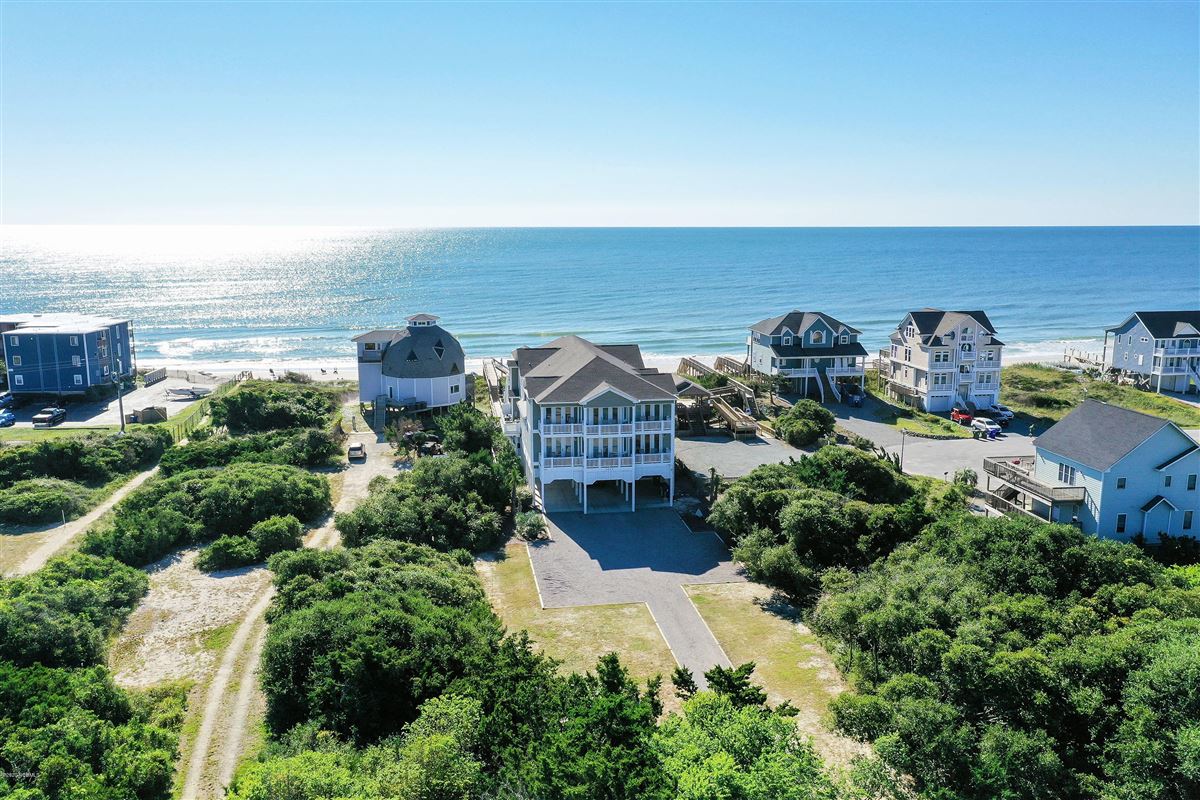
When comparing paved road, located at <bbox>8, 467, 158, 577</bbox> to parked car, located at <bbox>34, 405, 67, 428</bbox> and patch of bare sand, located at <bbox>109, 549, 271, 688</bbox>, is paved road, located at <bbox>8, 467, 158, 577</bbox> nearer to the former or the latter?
patch of bare sand, located at <bbox>109, 549, 271, 688</bbox>

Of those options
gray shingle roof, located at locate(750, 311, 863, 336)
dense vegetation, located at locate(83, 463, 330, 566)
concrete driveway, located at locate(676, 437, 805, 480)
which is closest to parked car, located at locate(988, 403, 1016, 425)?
gray shingle roof, located at locate(750, 311, 863, 336)

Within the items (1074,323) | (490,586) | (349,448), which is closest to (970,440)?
(490,586)

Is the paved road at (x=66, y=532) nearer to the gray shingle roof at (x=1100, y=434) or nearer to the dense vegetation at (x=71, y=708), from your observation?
the dense vegetation at (x=71, y=708)

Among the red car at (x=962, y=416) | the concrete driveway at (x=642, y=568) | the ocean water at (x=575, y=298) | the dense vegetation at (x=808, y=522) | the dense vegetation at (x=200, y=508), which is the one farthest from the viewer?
the ocean water at (x=575, y=298)

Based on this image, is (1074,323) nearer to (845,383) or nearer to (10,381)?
(845,383)

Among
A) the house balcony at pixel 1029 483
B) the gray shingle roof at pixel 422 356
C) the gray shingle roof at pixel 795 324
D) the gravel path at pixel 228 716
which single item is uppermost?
the gray shingle roof at pixel 795 324

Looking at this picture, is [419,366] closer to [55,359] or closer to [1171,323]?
[55,359]

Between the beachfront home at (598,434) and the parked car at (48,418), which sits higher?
the beachfront home at (598,434)

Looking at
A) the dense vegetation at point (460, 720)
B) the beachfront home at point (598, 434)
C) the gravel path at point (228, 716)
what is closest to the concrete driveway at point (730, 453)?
the beachfront home at point (598, 434)
